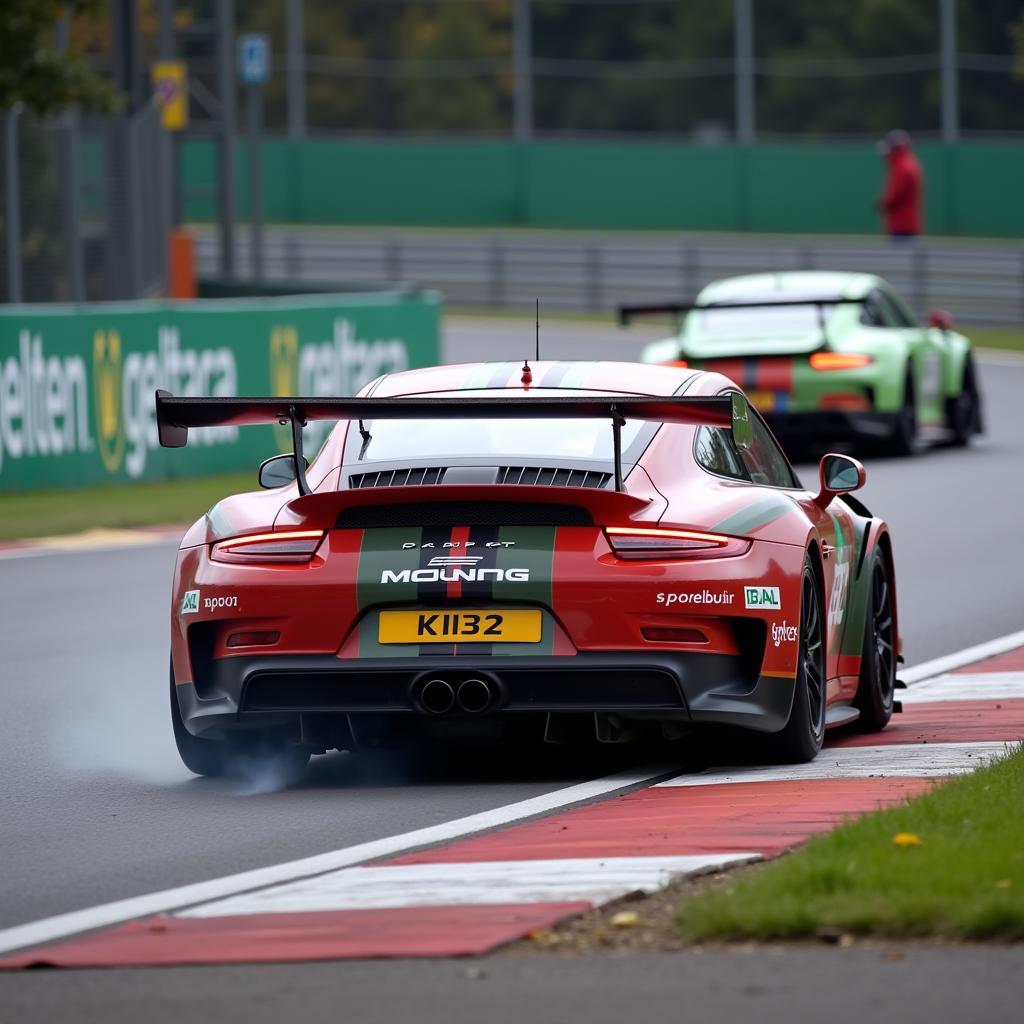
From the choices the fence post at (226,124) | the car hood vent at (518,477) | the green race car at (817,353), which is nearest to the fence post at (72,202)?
the green race car at (817,353)

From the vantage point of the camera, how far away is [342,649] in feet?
25.8

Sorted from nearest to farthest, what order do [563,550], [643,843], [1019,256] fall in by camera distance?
[643,843] → [563,550] → [1019,256]

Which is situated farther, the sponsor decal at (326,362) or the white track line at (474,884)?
the sponsor decal at (326,362)

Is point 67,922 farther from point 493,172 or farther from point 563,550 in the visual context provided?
point 493,172

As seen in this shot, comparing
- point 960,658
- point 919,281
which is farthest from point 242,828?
point 919,281

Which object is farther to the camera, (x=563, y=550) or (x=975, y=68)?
(x=975, y=68)

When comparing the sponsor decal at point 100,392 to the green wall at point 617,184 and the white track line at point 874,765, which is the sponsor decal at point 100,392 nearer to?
the white track line at point 874,765

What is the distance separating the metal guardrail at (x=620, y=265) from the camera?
40938 millimetres

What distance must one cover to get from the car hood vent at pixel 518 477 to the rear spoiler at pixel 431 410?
97mm

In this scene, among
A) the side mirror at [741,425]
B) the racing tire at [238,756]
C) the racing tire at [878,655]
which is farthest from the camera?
the racing tire at [878,655]

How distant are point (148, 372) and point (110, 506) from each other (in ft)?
5.11

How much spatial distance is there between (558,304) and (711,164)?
35.8 feet

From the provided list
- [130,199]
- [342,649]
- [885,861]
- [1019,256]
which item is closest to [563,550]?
[342,649]

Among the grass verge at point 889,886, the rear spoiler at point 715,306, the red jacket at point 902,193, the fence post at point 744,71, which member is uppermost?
the fence post at point 744,71
